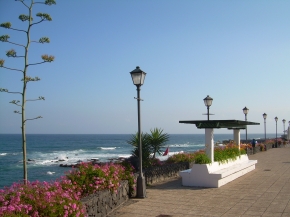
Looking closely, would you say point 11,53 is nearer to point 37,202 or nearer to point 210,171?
point 37,202

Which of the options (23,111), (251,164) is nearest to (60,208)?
(23,111)

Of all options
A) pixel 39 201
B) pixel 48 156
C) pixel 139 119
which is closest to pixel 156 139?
pixel 139 119

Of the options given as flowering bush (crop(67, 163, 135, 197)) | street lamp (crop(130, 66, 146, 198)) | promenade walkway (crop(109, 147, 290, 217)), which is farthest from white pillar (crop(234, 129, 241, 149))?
flowering bush (crop(67, 163, 135, 197))

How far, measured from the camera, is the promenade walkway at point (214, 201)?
7684mm

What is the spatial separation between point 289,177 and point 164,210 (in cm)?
755

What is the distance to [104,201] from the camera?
7480 millimetres

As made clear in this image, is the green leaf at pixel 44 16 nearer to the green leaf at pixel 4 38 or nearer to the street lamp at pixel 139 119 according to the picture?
the green leaf at pixel 4 38

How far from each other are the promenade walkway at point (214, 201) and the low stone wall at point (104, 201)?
175 mm

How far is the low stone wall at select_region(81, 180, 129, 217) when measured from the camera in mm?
6725

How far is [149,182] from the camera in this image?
12031 mm

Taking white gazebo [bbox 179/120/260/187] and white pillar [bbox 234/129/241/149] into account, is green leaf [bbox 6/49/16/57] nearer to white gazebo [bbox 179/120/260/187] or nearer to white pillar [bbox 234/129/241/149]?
white gazebo [bbox 179/120/260/187]

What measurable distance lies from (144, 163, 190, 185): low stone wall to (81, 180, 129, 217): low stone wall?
115 inches

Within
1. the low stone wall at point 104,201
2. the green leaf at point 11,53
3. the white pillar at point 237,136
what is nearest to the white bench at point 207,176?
the low stone wall at point 104,201

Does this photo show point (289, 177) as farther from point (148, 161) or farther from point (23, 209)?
Answer: point (23, 209)
